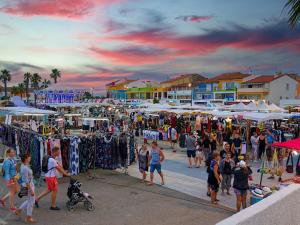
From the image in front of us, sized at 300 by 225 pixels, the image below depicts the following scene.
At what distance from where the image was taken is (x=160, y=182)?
11.5 meters

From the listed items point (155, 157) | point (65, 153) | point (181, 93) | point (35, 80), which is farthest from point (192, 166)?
point (35, 80)

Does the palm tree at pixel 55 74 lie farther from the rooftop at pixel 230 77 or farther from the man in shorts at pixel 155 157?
the man in shorts at pixel 155 157

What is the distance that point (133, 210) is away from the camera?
852 cm

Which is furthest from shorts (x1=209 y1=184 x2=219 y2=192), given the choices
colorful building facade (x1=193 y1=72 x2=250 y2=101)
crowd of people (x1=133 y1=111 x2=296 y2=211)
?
colorful building facade (x1=193 y1=72 x2=250 y2=101)

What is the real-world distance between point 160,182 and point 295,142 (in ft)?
14.8

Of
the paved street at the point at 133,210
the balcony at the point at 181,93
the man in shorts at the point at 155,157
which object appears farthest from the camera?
the balcony at the point at 181,93

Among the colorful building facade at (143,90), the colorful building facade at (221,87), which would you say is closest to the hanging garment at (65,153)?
the colorful building facade at (221,87)

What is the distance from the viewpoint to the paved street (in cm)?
774

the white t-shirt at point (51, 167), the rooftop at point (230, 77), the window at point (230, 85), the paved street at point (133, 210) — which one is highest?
the rooftop at point (230, 77)

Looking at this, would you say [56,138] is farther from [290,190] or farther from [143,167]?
[290,190]

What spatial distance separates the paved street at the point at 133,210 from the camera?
774cm

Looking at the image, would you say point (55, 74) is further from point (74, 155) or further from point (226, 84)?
point (74, 155)

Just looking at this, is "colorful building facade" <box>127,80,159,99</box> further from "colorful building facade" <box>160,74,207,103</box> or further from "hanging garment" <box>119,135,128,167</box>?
"hanging garment" <box>119,135,128,167</box>

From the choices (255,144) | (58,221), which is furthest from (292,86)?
(58,221)
